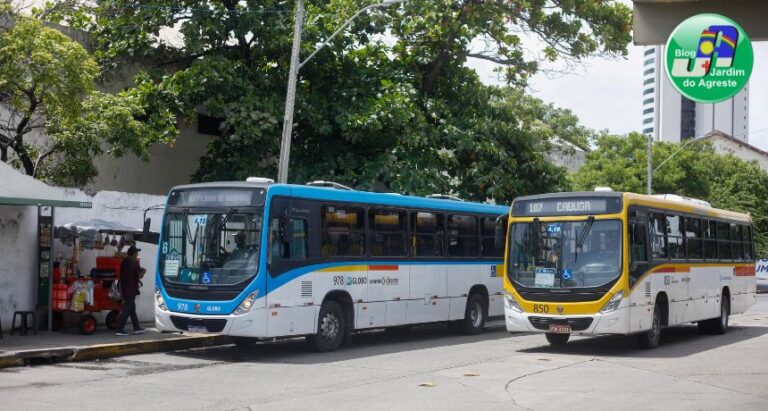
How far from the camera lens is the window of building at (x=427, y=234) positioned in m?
20.1

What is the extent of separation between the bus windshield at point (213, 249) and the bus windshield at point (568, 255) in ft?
16.3

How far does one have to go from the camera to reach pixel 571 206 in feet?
58.4

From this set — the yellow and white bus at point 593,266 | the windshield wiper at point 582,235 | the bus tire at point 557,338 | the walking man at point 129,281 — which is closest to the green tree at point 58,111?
the walking man at point 129,281

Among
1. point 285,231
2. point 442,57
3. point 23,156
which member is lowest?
point 285,231

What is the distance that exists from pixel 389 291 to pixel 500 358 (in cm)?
299

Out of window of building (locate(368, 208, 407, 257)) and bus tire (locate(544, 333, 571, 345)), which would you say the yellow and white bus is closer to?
bus tire (locate(544, 333, 571, 345))

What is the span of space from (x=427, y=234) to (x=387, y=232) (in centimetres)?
158

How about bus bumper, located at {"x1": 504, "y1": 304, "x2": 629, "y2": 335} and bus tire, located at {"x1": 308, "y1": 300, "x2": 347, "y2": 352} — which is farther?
bus tire, located at {"x1": 308, "y1": 300, "x2": 347, "y2": 352}

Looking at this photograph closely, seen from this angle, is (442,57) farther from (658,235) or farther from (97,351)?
(97,351)

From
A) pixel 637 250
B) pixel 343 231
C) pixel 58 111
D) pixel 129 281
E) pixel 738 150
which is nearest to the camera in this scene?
pixel 637 250

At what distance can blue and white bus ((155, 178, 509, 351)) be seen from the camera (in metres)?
16.1

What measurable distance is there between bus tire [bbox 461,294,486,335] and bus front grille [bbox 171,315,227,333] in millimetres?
7418

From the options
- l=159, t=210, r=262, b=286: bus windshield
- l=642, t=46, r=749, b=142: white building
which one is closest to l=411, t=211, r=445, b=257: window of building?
l=159, t=210, r=262, b=286: bus windshield

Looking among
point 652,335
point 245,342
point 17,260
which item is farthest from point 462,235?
point 17,260
